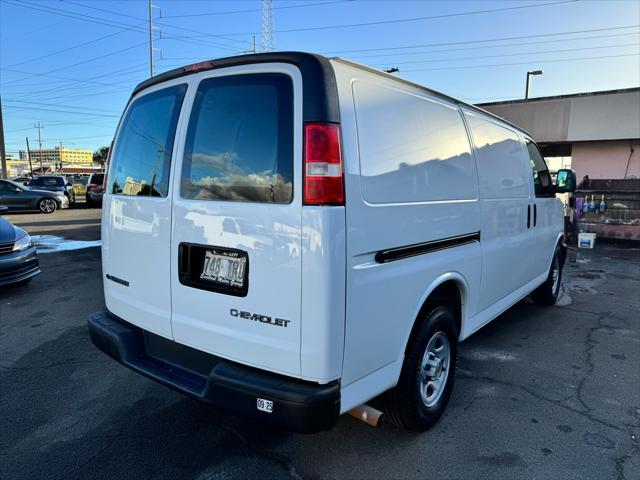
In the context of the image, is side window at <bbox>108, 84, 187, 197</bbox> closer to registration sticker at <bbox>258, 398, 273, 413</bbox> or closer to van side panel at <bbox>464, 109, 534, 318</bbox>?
registration sticker at <bbox>258, 398, 273, 413</bbox>

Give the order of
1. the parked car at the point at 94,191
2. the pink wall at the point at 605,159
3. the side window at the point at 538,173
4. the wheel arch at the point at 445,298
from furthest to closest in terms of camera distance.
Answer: the parked car at the point at 94,191
the pink wall at the point at 605,159
the side window at the point at 538,173
the wheel arch at the point at 445,298

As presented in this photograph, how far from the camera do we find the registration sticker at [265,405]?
205cm

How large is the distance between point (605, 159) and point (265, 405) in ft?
60.9

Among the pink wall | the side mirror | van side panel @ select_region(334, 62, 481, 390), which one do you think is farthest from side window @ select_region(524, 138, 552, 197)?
the pink wall

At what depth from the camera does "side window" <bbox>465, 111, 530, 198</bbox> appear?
344 cm

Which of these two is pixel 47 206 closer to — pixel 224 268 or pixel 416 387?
pixel 224 268

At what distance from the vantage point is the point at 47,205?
18609 mm

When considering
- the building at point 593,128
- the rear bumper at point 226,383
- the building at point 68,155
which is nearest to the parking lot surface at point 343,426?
the rear bumper at point 226,383

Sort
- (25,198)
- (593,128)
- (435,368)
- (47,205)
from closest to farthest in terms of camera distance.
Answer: (435,368) → (593,128) → (25,198) → (47,205)

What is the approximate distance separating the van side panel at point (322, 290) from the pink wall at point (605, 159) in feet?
59.1

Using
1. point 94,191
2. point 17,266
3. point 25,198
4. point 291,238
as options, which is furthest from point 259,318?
point 94,191

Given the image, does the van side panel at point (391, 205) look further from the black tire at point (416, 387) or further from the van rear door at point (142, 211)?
the van rear door at point (142, 211)

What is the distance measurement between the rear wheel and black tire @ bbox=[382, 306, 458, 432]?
20025 mm

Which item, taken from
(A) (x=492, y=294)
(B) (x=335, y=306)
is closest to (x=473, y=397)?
(A) (x=492, y=294)
